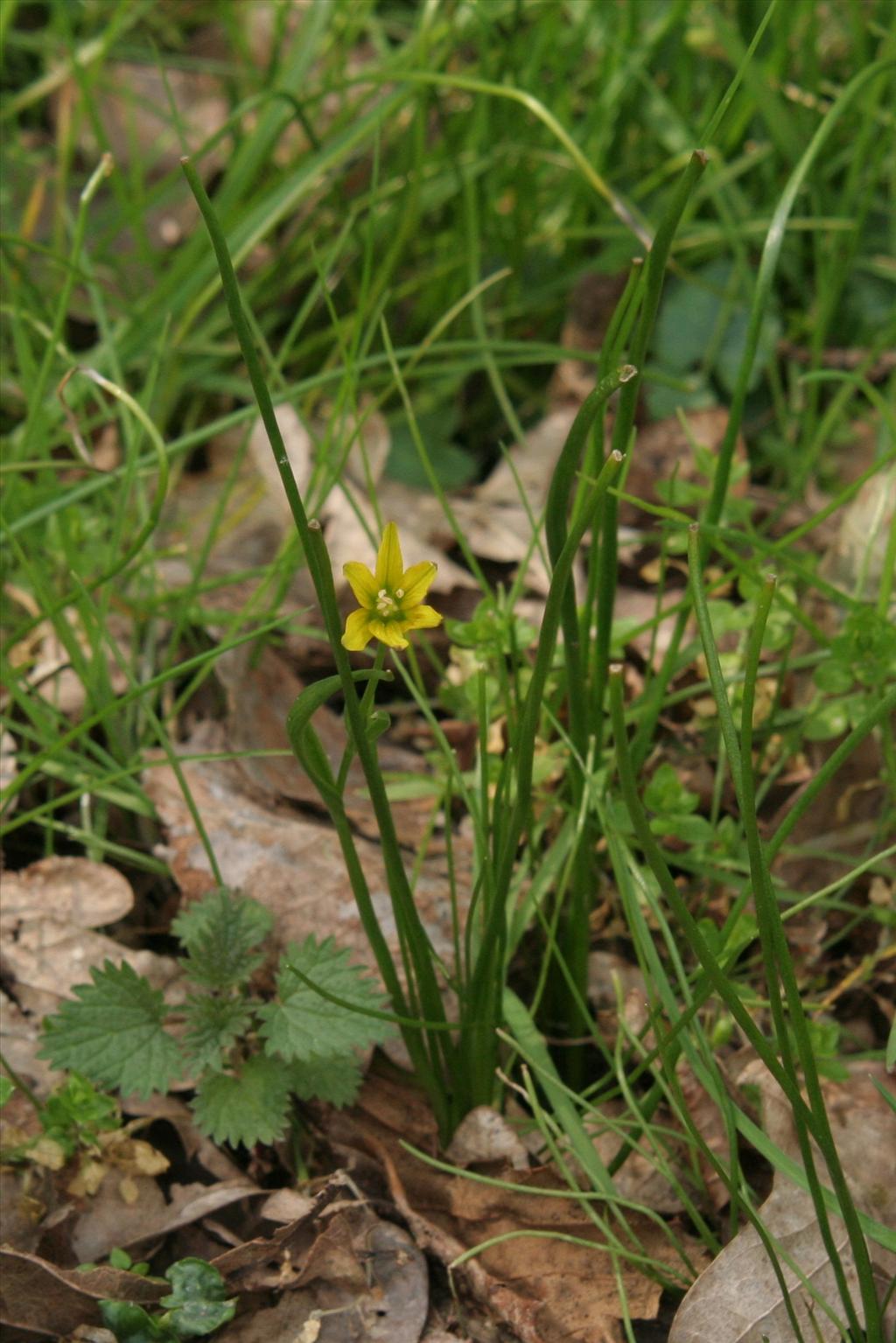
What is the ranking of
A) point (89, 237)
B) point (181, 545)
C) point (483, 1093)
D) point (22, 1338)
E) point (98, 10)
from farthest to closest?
point (98, 10), point (89, 237), point (181, 545), point (483, 1093), point (22, 1338)

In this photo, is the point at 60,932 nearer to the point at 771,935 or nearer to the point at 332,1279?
the point at 332,1279

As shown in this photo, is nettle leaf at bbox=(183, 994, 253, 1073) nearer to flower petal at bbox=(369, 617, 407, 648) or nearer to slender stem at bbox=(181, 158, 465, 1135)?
slender stem at bbox=(181, 158, 465, 1135)

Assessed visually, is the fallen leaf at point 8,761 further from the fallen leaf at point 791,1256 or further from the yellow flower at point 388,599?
the fallen leaf at point 791,1256

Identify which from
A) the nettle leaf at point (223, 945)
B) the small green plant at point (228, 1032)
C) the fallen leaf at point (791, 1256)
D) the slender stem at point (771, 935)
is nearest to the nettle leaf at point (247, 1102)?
the small green plant at point (228, 1032)

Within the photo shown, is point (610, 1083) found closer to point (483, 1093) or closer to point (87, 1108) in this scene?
point (483, 1093)

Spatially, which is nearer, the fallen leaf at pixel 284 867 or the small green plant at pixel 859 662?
the small green plant at pixel 859 662

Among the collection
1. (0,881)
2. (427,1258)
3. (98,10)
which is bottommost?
(427,1258)

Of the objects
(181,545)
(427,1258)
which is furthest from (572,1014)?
(181,545)

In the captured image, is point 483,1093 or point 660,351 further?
point 660,351

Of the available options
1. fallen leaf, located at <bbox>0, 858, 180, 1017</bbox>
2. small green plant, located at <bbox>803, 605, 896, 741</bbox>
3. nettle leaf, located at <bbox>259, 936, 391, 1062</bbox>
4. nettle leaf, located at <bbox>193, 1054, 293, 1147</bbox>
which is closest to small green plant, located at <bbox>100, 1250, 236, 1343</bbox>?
nettle leaf, located at <bbox>193, 1054, 293, 1147</bbox>
